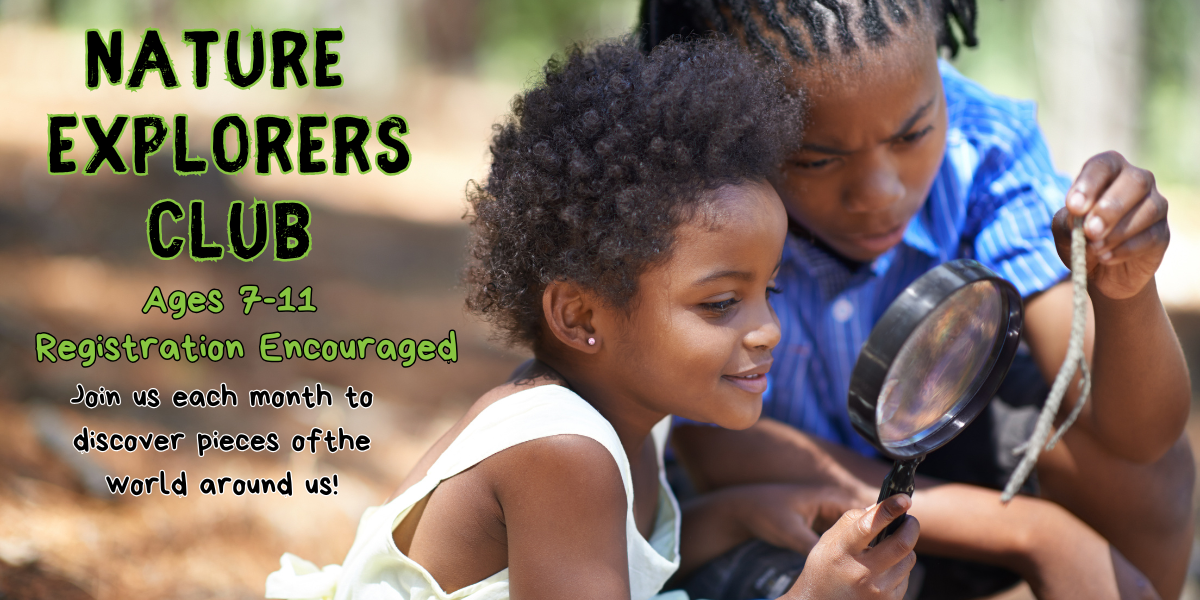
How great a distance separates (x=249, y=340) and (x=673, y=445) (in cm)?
331

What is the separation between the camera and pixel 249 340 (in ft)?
17.0

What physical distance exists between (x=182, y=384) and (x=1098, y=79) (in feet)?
26.7

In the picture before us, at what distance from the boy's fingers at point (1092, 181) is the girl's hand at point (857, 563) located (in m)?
0.55

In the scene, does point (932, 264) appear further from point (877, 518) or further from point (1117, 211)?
point (877, 518)

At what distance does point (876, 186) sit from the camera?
1.99m

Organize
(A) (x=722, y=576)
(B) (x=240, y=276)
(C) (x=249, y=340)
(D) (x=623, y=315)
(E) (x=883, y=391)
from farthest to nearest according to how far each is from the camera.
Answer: (B) (x=240, y=276) → (C) (x=249, y=340) → (A) (x=722, y=576) → (D) (x=623, y=315) → (E) (x=883, y=391)

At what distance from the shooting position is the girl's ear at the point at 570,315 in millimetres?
1848

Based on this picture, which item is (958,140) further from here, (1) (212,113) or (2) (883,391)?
(1) (212,113)

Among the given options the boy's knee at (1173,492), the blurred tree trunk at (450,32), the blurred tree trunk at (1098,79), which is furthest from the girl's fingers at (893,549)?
the blurred tree trunk at (450,32)

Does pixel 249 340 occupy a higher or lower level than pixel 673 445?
lower

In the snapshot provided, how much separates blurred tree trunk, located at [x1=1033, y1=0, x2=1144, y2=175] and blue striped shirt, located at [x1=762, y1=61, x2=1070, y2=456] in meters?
7.14

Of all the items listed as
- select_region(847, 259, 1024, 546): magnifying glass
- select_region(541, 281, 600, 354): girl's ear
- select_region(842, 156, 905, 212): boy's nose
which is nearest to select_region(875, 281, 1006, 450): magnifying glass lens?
select_region(847, 259, 1024, 546): magnifying glass

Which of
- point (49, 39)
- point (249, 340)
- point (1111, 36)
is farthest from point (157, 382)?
point (49, 39)

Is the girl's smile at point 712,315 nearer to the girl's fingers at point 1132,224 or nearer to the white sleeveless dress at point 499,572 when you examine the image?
the white sleeveless dress at point 499,572
